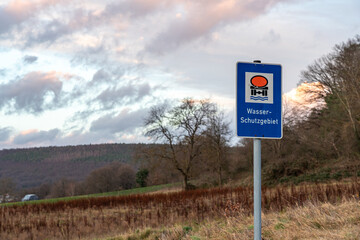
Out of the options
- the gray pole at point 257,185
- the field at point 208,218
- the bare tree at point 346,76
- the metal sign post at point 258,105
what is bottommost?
the field at point 208,218

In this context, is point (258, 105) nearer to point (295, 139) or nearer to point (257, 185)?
point (257, 185)

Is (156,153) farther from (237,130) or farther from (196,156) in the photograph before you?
(237,130)

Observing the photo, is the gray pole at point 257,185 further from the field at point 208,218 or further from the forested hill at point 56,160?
the forested hill at point 56,160

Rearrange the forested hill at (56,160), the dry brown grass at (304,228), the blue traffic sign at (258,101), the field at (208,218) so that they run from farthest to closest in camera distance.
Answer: the forested hill at (56,160), the field at (208,218), the dry brown grass at (304,228), the blue traffic sign at (258,101)

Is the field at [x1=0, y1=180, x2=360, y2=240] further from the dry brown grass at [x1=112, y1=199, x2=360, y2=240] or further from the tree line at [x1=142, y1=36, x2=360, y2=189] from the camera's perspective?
the tree line at [x1=142, y1=36, x2=360, y2=189]

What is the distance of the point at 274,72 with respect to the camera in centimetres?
472

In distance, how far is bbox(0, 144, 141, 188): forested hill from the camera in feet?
451

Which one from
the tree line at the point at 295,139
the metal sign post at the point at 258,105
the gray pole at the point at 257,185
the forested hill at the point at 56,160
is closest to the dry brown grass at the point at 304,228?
the gray pole at the point at 257,185

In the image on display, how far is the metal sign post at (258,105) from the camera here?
4570 mm

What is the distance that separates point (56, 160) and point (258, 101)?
16455 centimetres

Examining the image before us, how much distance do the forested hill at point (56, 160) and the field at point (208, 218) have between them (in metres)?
117

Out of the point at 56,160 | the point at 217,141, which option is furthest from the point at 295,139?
the point at 56,160

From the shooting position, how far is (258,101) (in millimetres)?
4625

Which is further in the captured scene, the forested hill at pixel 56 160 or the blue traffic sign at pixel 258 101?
the forested hill at pixel 56 160
